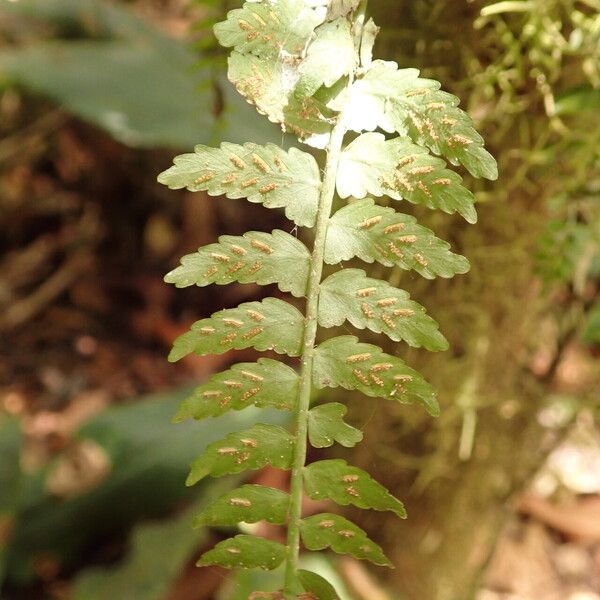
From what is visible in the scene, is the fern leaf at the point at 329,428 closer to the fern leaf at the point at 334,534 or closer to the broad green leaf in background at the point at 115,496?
the fern leaf at the point at 334,534

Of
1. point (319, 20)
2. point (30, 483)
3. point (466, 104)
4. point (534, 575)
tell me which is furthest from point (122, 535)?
point (319, 20)

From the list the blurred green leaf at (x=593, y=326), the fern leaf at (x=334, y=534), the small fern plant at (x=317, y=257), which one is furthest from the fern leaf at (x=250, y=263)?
the blurred green leaf at (x=593, y=326)

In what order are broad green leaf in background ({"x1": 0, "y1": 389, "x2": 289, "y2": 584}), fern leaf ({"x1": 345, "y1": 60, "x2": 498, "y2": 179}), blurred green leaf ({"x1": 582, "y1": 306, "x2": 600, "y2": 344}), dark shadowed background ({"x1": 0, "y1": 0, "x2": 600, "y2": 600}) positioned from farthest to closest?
1. broad green leaf in background ({"x1": 0, "y1": 389, "x2": 289, "y2": 584})
2. blurred green leaf ({"x1": 582, "y1": 306, "x2": 600, "y2": 344})
3. dark shadowed background ({"x1": 0, "y1": 0, "x2": 600, "y2": 600})
4. fern leaf ({"x1": 345, "y1": 60, "x2": 498, "y2": 179})

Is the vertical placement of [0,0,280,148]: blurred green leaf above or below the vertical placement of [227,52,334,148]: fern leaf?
below

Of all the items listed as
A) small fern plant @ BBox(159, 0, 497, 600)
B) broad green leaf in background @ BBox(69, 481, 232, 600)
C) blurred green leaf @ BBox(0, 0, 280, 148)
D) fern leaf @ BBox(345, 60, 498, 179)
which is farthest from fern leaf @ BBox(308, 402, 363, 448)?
blurred green leaf @ BBox(0, 0, 280, 148)

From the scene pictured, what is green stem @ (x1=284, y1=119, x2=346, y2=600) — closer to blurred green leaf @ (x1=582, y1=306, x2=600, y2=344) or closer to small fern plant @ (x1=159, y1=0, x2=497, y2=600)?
small fern plant @ (x1=159, y1=0, x2=497, y2=600)

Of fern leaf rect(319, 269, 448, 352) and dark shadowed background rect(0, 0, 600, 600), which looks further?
dark shadowed background rect(0, 0, 600, 600)

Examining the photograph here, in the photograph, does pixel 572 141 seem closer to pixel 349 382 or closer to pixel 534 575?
pixel 349 382
